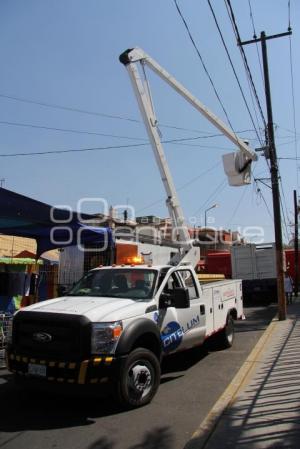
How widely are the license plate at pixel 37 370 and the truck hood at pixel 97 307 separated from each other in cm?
70

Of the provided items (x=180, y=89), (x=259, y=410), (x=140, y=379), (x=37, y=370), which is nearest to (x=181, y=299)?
(x=140, y=379)

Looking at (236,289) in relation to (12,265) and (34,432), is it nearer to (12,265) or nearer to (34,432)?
(12,265)

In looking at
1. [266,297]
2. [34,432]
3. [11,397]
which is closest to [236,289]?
[11,397]

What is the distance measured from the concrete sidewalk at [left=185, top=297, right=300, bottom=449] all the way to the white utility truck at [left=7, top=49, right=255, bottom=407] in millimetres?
1046

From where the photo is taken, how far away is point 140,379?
5980 mm

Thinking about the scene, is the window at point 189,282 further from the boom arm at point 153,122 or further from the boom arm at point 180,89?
the boom arm at point 180,89

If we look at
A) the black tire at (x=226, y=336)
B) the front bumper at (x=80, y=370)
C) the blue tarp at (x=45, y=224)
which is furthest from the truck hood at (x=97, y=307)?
the black tire at (x=226, y=336)

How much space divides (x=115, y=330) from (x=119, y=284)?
5.20 ft

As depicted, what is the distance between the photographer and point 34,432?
16.7 ft

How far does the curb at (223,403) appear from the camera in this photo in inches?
184

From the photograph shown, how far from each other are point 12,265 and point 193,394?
7704 millimetres

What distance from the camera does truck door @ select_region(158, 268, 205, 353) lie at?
6.88 m

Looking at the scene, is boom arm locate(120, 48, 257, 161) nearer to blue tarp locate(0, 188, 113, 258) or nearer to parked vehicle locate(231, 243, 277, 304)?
blue tarp locate(0, 188, 113, 258)

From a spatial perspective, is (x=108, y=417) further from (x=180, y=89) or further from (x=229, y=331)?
(x=180, y=89)
